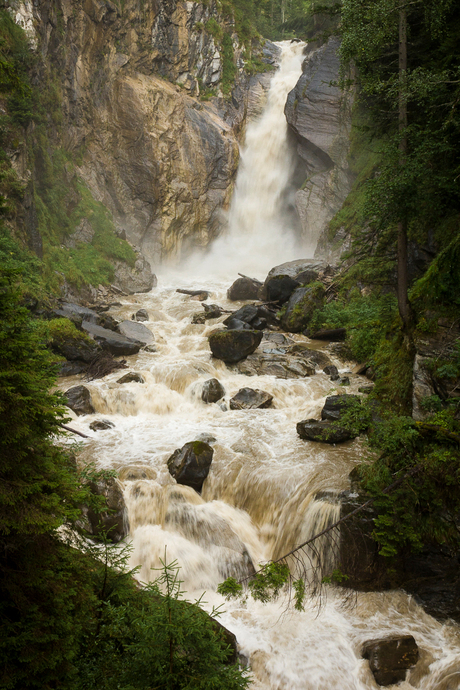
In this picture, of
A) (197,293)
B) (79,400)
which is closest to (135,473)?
(79,400)

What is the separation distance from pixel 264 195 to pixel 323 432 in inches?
1149

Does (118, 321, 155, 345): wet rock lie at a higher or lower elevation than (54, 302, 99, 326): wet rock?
lower

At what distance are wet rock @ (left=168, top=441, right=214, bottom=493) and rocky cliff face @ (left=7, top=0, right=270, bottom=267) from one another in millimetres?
21897

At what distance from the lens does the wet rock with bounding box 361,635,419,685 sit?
201 inches

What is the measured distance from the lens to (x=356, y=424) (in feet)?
28.4

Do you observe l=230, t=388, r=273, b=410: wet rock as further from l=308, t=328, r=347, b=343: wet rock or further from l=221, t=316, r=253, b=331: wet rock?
l=308, t=328, r=347, b=343: wet rock

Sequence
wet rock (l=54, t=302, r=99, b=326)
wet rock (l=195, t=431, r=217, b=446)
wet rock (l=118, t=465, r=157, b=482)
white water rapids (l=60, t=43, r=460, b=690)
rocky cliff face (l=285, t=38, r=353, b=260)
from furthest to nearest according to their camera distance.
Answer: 1. rocky cliff face (l=285, t=38, r=353, b=260)
2. wet rock (l=54, t=302, r=99, b=326)
3. wet rock (l=195, t=431, r=217, b=446)
4. wet rock (l=118, t=465, r=157, b=482)
5. white water rapids (l=60, t=43, r=460, b=690)

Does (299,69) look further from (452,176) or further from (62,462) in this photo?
(62,462)

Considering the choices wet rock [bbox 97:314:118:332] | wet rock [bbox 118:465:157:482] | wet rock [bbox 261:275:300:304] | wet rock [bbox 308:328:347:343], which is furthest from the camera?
wet rock [bbox 261:275:300:304]

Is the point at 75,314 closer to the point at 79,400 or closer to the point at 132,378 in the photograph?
the point at 132,378

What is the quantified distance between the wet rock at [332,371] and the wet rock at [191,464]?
5589mm

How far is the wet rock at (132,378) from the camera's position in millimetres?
12680

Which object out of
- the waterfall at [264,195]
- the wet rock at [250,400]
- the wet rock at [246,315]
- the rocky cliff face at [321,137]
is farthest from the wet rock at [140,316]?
the rocky cliff face at [321,137]

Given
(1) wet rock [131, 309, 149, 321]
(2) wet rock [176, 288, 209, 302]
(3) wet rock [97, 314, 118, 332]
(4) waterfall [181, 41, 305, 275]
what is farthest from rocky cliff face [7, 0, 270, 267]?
(3) wet rock [97, 314, 118, 332]
